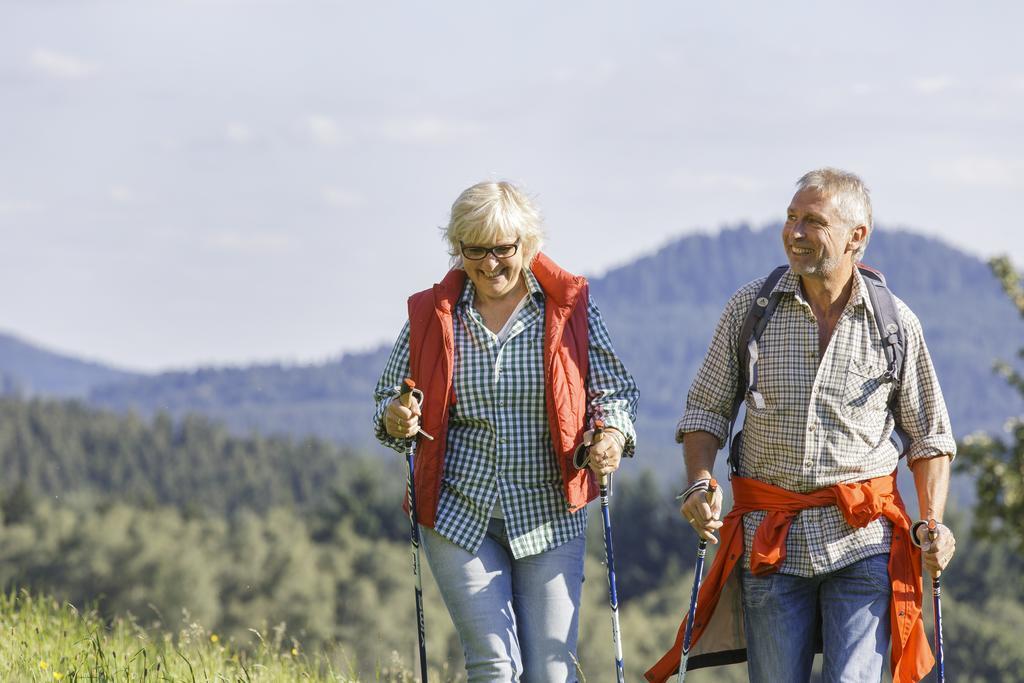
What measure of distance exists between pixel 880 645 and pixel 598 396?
1.26m

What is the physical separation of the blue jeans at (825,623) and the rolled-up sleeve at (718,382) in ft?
1.80

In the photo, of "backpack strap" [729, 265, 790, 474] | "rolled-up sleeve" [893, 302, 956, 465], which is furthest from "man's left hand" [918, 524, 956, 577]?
"backpack strap" [729, 265, 790, 474]

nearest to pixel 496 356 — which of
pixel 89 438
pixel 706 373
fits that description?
pixel 706 373

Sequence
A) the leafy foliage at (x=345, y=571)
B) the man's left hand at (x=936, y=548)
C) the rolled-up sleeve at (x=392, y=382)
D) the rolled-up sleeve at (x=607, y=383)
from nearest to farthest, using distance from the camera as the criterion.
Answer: the man's left hand at (x=936, y=548), the rolled-up sleeve at (x=607, y=383), the rolled-up sleeve at (x=392, y=382), the leafy foliage at (x=345, y=571)

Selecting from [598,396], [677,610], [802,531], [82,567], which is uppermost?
[598,396]

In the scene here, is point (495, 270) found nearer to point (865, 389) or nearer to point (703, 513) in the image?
point (703, 513)

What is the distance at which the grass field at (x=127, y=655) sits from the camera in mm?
5594

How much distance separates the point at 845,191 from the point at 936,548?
1.22 m

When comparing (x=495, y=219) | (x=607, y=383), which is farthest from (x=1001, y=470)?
(x=495, y=219)

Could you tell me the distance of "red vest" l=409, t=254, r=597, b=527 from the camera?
5109 millimetres

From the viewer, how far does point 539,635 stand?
5.12 meters

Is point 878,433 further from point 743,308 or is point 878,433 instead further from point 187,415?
point 187,415

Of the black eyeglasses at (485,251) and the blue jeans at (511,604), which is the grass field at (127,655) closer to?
the blue jeans at (511,604)

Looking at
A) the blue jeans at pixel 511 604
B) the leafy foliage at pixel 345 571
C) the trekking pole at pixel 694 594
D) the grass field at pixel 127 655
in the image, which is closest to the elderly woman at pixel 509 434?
the blue jeans at pixel 511 604
